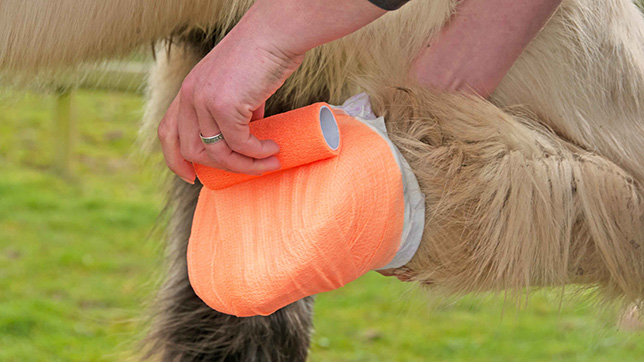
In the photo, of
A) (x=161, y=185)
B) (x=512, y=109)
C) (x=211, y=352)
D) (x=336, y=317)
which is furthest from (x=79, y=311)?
(x=512, y=109)

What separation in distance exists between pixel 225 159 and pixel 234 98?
0.06m

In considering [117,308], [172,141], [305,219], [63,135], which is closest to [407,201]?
[305,219]

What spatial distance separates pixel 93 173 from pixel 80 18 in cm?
253

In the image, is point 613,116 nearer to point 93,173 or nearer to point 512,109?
point 512,109

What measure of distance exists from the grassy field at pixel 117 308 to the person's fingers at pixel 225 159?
0.91 meters

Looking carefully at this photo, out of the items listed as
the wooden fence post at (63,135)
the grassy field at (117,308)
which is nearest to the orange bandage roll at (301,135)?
the grassy field at (117,308)

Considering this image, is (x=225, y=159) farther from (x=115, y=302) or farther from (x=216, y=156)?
(x=115, y=302)

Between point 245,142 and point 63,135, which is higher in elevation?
point 245,142

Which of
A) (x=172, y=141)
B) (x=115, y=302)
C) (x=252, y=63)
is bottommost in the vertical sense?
(x=115, y=302)

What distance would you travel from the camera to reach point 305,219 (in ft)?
2.03

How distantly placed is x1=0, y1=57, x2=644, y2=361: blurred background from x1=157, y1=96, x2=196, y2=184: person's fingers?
1.80 ft

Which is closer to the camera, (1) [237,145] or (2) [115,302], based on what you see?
(1) [237,145]

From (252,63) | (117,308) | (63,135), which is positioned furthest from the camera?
(63,135)

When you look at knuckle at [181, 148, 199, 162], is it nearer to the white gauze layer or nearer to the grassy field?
the white gauze layer
